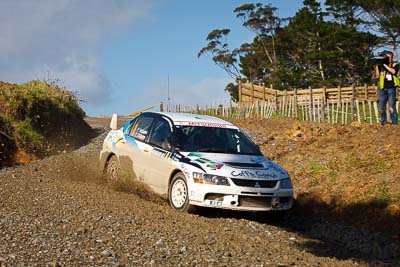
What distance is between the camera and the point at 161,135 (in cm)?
1082

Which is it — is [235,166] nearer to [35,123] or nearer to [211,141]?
[211,141]

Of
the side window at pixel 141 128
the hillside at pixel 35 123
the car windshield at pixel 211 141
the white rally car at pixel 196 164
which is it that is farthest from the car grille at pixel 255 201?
the hillside at pixel 35 123

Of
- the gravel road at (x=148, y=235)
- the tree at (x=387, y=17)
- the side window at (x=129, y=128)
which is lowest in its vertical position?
the gravel road at (x=148, y=235)

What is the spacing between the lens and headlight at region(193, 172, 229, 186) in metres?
9.33

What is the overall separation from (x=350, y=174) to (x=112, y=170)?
15.1 ft

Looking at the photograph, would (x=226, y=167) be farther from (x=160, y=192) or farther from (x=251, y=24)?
(x=251, y=24)

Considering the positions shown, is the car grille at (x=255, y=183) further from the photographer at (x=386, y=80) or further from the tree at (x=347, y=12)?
the tree at (x=347, y=12)

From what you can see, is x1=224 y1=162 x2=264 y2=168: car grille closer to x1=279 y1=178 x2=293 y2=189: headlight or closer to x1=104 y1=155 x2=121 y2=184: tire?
x1=279 y1=178 x2=293 y2=189: headlight

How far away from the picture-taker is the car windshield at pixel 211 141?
1034 cm

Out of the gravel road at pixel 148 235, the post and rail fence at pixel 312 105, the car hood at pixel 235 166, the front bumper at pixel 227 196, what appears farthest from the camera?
the post and rail fence at pixel 312 105

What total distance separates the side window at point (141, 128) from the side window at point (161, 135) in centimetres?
23

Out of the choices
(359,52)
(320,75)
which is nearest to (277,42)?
(320,75)

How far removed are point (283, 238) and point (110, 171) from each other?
14.5 feet

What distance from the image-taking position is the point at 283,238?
28.5 feet
